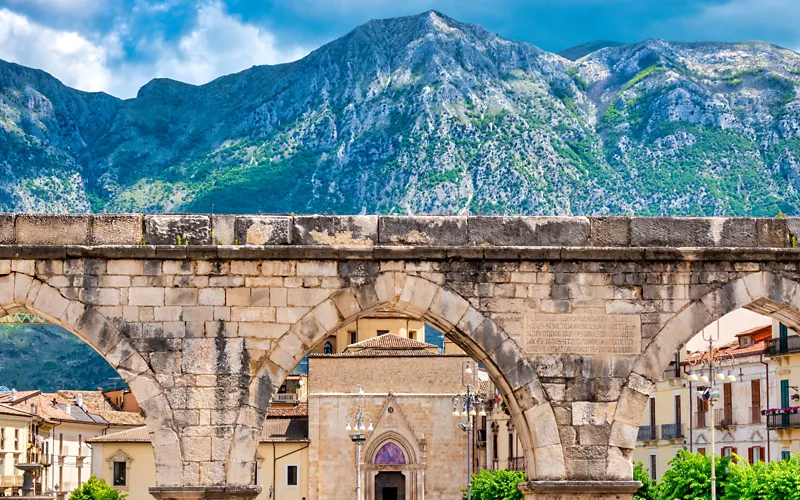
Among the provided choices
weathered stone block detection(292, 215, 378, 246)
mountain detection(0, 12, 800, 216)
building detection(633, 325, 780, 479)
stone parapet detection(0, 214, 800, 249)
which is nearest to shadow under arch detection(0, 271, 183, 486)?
stone parapet detection(0, 214, 800, 249)

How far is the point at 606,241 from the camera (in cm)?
1619

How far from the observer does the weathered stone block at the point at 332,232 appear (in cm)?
1588

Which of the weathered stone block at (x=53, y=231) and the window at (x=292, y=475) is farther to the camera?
the window at (x=292, y=475)

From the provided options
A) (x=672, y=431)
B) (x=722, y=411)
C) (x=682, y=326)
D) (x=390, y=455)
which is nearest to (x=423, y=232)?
(x=682, y=326)

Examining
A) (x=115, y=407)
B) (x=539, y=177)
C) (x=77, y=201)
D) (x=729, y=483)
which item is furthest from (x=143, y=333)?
(x=77, y=201)

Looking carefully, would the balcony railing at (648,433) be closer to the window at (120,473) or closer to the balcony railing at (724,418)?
the balcony railing at (724,418)

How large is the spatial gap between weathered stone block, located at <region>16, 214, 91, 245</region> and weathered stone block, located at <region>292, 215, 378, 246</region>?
8.38 feet

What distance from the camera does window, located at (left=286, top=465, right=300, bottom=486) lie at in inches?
2630

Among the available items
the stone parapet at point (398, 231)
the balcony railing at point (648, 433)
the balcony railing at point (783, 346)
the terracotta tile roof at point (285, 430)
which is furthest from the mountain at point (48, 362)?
the stone parapet at point (398, 231)

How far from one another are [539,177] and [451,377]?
213 ft

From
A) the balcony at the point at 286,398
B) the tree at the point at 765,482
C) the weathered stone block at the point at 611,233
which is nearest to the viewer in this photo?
the weathered stone block at the point at 611,233

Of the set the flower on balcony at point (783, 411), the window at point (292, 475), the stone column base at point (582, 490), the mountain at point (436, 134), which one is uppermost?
the mountain at point (436, 134)

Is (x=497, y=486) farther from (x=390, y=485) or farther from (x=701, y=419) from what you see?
(x=390, y=485)

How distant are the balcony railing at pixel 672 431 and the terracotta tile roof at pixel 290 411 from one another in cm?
2609
